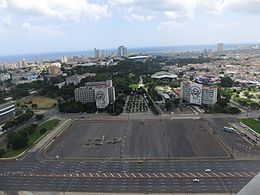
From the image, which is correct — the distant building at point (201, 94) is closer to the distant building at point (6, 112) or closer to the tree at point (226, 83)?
the tree at point (226, 83)

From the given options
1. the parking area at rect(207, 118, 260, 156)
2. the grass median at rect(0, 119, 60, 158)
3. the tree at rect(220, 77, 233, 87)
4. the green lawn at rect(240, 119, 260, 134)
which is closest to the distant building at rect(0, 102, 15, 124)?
the grass median at rect(0, 119, 60, 158)

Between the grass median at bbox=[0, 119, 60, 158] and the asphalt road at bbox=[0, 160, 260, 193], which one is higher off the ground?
the asphalt road at bbox=[0, 160, 260, 193]

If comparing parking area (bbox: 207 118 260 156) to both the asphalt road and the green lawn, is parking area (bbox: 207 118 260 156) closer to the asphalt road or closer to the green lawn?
the green lawn

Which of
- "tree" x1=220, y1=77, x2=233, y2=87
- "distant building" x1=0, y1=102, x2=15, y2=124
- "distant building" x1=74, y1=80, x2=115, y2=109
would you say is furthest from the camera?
"tree" x1=220, y1=77, x2=233, y2=87

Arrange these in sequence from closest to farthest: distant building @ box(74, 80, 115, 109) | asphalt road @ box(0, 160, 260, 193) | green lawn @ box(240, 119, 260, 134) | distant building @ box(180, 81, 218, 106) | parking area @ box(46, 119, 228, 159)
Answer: asphalt road @ box(0, 160, 260, 193) → parking area @ box(46, 119, 228, 159) → green lawn @ box(240, 119, 260, 134) → distant building @ box(180, 81, 218, 106) → distant building @ box(74, 80, 115, 109)

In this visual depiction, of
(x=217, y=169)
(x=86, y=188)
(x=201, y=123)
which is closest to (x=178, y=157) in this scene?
(x=217, y=169)

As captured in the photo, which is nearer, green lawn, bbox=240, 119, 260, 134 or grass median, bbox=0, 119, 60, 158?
grass median, bbox=0, 119, 60, 158
